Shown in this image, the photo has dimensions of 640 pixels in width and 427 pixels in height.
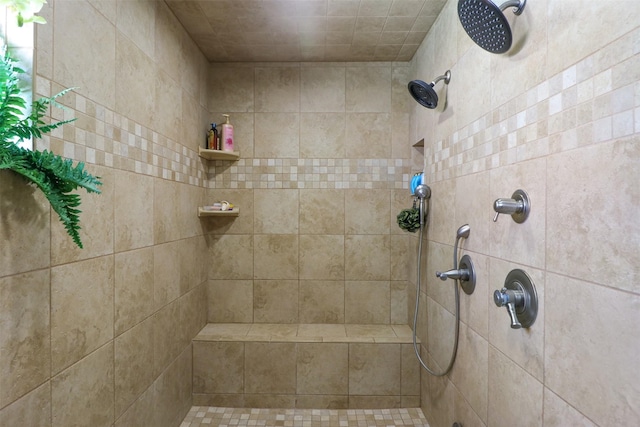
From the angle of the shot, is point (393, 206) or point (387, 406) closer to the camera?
point (387, 406)

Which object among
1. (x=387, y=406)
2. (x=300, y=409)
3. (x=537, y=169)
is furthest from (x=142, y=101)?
(x=387, y=406)

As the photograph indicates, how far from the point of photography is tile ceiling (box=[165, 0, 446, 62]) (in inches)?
71.2

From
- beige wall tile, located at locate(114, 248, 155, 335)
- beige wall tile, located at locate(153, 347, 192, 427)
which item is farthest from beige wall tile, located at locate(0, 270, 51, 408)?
beige wall tile, located at locate(153, 347, 192, 427)

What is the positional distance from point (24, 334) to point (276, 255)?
1649mm

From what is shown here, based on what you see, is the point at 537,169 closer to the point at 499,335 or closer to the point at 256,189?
the point at 499,335

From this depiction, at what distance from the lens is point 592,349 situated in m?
0.81

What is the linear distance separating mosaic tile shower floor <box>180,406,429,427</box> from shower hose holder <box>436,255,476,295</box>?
3.52ft

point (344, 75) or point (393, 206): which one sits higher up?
point (344, 75)

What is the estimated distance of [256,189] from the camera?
99.3 inches

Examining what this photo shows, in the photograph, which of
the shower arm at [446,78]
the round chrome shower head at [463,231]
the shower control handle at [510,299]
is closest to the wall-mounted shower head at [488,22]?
the shower arm at [446,78]

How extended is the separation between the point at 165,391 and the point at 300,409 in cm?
85

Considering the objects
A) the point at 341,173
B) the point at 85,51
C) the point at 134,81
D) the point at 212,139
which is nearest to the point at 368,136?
the point at 341,173

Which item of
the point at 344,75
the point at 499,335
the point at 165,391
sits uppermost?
the point at 344,75

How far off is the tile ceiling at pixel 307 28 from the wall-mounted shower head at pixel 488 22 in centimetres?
74
